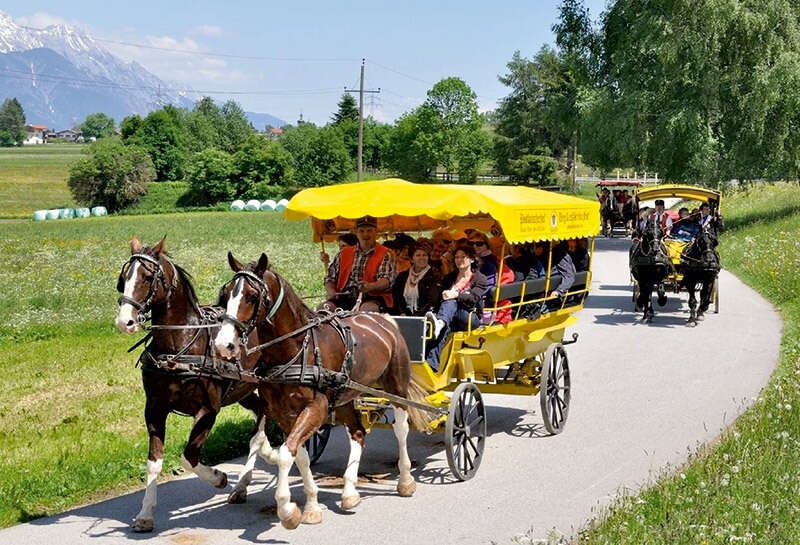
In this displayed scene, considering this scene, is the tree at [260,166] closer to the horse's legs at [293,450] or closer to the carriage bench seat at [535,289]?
the carriage bench seat at [535,289]

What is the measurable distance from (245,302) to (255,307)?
5.1 inches

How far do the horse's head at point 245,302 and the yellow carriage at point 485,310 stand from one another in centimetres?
154

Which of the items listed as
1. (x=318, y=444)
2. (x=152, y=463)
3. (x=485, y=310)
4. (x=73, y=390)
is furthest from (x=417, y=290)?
(x=73, y=390)

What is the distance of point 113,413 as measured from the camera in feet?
39.6

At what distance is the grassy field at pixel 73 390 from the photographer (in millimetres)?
9391

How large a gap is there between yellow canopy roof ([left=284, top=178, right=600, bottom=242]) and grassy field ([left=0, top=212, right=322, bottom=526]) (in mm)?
2785

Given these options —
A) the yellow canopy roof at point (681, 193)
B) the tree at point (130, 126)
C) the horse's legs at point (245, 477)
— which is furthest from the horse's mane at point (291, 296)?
the tree at point (130, 126)

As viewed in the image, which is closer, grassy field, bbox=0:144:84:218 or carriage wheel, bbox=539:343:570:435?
carriage wheel, bbox=539:343:570:435

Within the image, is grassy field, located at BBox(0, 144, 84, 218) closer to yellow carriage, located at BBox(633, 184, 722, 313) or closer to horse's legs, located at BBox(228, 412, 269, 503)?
yellow carriage, located at BBox(633, 184, 722, 313)

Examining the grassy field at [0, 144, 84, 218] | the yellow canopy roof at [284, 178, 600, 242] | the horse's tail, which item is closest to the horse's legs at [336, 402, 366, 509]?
the horse's tail

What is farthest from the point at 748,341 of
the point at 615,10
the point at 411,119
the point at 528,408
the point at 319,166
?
the point at 411,119

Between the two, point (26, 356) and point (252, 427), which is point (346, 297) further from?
point (26, 356)

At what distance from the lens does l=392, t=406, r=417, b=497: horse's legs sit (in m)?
9.20

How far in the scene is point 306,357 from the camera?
8.23 meters
